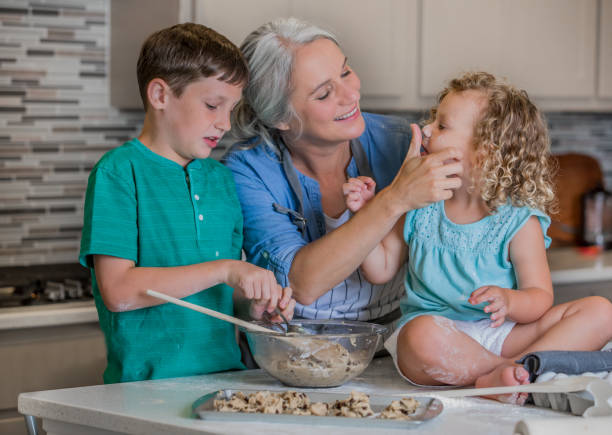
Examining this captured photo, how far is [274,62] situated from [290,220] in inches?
13.4

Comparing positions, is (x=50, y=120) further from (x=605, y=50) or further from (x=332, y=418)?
(x=605, y=50)

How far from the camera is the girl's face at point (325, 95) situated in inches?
62.1

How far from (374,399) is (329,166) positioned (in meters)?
0.73

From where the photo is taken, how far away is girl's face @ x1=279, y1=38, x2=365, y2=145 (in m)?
1.58

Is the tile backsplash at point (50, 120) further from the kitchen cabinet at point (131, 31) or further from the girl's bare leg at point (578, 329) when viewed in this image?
the girl's bare leg at point (578, 329)

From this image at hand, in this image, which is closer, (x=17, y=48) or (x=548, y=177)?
(x=548, y=177)

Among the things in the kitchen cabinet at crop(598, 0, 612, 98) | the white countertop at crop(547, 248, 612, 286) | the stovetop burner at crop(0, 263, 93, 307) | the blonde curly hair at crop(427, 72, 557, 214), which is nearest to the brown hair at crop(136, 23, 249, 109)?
the blonde curly hair at crop(427, 72, 557, 214)

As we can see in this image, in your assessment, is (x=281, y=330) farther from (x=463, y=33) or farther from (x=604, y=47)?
(x=604, y=47)

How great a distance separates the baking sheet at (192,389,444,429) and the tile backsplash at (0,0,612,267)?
1.56 meters

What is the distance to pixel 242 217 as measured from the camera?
155 cm

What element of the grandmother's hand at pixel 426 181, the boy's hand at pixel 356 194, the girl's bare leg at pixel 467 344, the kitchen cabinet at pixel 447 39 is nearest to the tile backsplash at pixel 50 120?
the kitchen cabinet at pixel 447 39

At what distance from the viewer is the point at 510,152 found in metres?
1.40

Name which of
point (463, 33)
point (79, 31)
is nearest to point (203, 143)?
point (79, 31)

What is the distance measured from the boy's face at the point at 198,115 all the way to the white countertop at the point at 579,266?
1535mm
